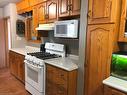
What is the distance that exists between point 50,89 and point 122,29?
1.68m

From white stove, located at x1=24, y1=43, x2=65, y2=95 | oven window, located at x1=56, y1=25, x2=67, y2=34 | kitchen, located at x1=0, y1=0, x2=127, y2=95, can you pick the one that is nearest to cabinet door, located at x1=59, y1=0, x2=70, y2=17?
kitchen, located at x1=0, y1=0, x2=127, y2=95

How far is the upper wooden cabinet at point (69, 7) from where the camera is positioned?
87.8 inches

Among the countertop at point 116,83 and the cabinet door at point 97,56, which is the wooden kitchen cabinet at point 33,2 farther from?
the countertop at point 116,83

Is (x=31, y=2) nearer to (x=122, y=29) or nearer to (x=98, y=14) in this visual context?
(x=98, y=14)

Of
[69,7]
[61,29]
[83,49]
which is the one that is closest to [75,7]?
[69,7]

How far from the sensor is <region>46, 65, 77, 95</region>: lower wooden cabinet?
6.64 ft

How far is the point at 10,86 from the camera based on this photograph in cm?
343

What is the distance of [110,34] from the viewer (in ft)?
5.26

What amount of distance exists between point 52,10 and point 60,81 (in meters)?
1.59

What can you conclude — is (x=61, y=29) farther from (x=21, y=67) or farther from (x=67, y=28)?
A: (x=21, y=67)

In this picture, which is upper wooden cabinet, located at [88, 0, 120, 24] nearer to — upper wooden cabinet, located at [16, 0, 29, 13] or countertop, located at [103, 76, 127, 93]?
countertop, located at [103, 76, 127, 93]

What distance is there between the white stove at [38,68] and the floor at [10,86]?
302 mm

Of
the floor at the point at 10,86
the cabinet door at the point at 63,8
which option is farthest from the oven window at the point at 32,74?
the cabinet door at the point at 63,8

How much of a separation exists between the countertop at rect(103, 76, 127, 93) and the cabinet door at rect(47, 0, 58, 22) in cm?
174
